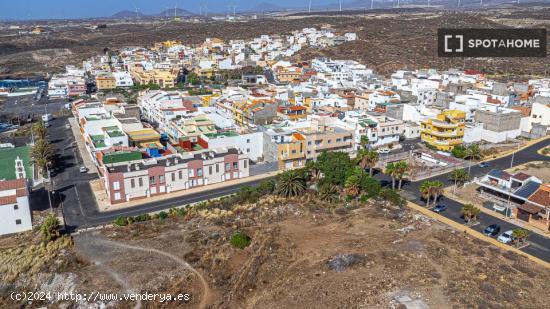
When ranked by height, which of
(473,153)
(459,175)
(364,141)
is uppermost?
(364,141)

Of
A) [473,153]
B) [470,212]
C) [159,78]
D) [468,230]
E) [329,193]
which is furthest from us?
[159,78]

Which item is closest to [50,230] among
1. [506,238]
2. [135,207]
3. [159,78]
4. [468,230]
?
[135,207]

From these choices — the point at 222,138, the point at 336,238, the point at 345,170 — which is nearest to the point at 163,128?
the point at 222,138

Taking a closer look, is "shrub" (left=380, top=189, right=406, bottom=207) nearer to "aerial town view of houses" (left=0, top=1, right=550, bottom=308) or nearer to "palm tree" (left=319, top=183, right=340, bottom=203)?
"aerial town view of houses" (left=0, top=1, right=550, bottom=308)

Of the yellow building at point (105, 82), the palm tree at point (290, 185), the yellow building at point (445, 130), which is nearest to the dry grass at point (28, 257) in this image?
the palm tree at point (290, 185)

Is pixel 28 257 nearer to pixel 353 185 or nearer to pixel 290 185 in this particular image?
pixel 290 185

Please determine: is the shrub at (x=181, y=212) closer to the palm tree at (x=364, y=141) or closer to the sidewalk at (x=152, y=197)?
the sidewalk at (x=152, y=197)

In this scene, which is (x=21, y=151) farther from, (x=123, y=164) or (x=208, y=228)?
(x=208, y=228)
